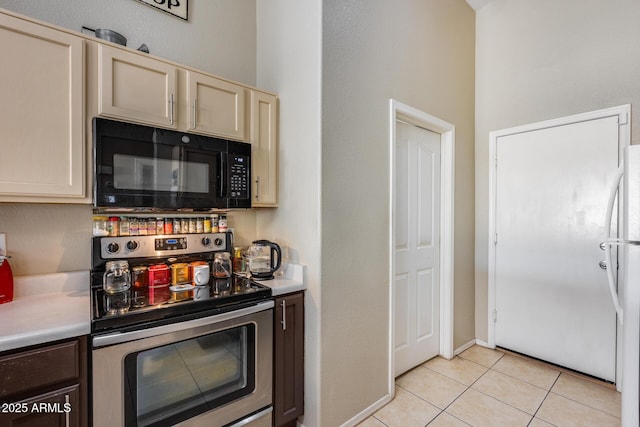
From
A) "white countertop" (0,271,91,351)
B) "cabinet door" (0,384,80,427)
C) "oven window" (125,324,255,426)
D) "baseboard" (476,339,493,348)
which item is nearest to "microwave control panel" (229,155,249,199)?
"oven window" (125,324,255,426)

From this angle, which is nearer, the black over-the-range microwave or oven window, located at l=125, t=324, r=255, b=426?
oven window, located at l=125, t=324, r=255, b=426

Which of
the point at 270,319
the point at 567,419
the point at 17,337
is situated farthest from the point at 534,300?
the point at 17,337

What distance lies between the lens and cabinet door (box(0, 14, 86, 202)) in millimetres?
1245

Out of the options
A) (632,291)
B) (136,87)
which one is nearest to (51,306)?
(136,87)

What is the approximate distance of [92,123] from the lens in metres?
1.41

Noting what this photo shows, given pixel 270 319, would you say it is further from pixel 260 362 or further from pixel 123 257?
pixel 123 257

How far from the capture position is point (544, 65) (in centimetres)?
262

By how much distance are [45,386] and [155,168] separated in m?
0.98

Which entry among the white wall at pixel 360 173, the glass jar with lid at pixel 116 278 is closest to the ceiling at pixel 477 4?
the white wall at pixel 360 173

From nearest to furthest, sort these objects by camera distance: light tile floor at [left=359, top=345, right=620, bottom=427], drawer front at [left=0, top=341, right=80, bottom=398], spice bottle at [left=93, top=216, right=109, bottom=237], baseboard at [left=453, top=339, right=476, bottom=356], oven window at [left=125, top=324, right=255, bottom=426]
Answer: drawer front at [left=0, top=341, right=80, bottom=398]
oven window at [left=125, top=324, right=255, bottom=426]
spice bottle at [left=93, top=216, right=109, bottom=237]
light tile floor at [left=359, top=345, right=620, bottom=427]
baseboard at [left=453, top=339, right=476, bottom=356]

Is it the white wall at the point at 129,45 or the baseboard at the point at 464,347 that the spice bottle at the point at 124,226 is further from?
the baseboard at the point at 464,347

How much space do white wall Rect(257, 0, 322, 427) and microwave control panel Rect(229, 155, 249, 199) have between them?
11.4 inches

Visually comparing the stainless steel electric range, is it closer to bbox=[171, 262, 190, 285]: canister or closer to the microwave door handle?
bbox=[171, 262, 190, 285]: canister

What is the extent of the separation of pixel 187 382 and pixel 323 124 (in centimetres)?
151
